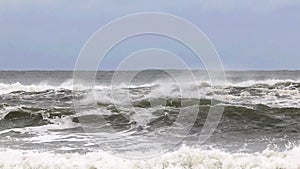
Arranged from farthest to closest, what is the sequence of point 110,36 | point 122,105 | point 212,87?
point 212,87 → point 122,105 → point 110,36

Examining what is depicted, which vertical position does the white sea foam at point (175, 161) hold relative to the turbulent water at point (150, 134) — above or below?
below

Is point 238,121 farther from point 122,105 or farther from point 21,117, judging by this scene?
point 21,117

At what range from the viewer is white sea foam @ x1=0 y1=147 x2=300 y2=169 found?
8.95 metres

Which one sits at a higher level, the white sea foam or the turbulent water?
the turbulent water

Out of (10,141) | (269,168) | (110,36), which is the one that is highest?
(110,36)

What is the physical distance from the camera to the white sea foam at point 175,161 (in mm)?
8953

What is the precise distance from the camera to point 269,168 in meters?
8.75

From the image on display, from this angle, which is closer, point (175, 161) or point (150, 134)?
point (175, 161)

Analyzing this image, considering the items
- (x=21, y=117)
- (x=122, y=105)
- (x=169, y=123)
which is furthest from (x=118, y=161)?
(x=122, y=105)

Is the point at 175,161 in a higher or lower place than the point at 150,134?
lower

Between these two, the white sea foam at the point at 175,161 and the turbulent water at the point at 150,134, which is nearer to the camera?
the white sea foam at the point at 175,161

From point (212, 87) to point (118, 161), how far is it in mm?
16318

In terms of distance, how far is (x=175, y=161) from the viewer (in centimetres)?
918

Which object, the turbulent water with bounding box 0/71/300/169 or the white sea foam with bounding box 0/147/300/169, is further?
the turbulent water with bounding box 0/71/300/169
